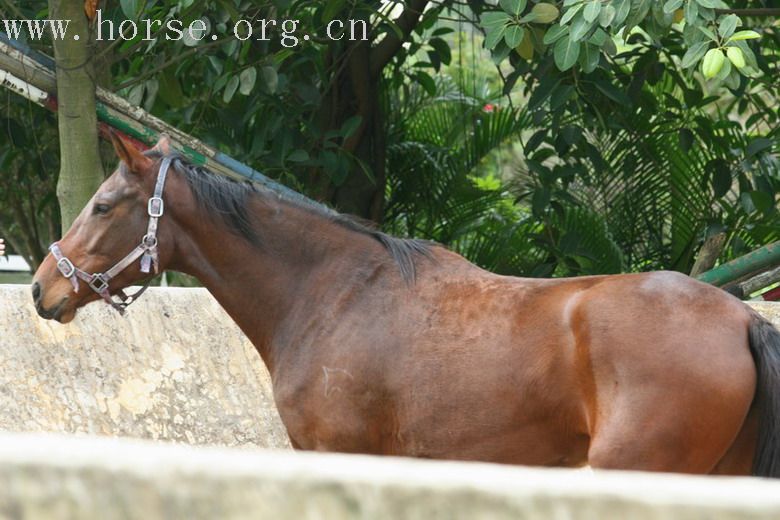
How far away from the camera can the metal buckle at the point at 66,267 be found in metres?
4.16

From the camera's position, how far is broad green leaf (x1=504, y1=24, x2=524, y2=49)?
15.1ft

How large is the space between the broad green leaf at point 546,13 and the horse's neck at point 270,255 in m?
1.28

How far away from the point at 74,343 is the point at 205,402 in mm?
704

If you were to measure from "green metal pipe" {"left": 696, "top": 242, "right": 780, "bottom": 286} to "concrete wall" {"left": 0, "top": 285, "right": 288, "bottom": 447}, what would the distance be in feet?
7.91

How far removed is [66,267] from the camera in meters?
4.16

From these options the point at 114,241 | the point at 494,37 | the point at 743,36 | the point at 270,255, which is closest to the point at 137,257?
the point at 114,241

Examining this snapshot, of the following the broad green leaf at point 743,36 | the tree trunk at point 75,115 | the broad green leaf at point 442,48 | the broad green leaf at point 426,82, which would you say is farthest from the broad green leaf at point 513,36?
the broad green leaf at point 426,82

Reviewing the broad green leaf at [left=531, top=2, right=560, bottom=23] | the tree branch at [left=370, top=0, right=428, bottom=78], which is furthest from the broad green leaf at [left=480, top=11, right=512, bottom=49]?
the tree branch at [left=370, top=0, right=428, bottom=78]

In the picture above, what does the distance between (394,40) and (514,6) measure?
2.70 metres

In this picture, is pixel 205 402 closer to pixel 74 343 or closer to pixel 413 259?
pixel 74 343

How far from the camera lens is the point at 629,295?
3580 millimetres

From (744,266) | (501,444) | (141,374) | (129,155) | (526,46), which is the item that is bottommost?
(141,374)

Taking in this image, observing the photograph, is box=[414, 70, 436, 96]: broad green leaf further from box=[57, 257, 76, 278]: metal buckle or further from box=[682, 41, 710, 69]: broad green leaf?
box=[57, 257, 76, 278]: metal buckle

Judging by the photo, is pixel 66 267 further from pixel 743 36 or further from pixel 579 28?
pixel 743 36
